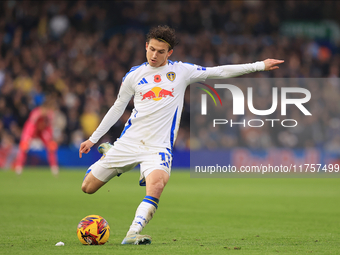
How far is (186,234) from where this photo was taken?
6949mm

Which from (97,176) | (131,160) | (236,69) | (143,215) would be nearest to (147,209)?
(143,215)

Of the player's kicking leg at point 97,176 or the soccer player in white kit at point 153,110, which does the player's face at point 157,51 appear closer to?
the soccer player in white kit at point 153,110

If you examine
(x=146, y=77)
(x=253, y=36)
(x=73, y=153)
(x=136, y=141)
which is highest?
(x=253, y=36)

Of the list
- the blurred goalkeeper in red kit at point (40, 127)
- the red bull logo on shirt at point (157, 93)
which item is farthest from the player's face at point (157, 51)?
the blurred goalkeeper in red kit at point (40, 127)

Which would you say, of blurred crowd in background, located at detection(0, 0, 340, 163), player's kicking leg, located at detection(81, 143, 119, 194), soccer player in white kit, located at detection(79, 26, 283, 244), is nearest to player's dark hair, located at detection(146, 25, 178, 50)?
soccer player in white kit, located at detection(79, 26, 283, 244)

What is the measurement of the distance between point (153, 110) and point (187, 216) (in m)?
3.34

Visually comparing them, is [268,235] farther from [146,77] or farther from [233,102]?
[233,102]

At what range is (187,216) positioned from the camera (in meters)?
9.07

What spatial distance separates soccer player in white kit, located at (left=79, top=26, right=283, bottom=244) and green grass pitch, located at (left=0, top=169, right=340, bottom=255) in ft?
2.92

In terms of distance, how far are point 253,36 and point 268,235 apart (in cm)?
1933

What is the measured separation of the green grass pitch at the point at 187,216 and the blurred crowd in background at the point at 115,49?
4466 millimetres

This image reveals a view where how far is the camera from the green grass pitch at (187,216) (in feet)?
18.8

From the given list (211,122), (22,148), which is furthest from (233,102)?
(22,148)

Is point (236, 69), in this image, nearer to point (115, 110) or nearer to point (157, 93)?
point (157, 93)
